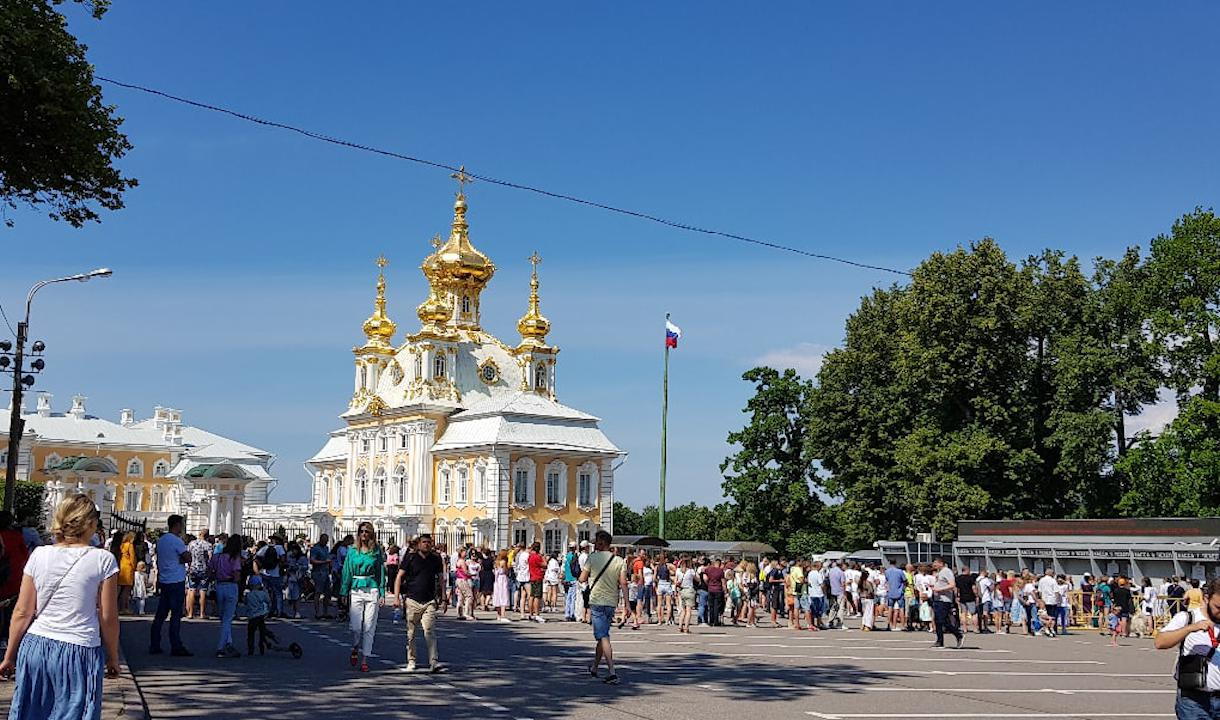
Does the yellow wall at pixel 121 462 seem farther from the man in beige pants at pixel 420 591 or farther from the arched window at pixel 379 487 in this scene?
the man in beige pants at pixel 420 591

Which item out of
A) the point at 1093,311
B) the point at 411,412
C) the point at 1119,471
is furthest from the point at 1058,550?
the point at 411,412

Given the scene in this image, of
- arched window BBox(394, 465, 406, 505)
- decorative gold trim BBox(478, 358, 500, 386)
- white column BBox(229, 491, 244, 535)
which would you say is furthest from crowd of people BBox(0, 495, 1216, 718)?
decorative gold trim BBox(478, 358, 500, 386)

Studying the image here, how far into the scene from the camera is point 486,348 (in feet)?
278

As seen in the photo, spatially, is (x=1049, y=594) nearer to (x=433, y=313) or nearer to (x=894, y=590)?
(x=894, y=590)

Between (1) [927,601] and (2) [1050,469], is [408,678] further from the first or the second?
(2) [1050,469]

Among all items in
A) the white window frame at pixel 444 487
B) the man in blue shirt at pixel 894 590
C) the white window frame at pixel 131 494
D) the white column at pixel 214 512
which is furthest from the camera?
the white window frame at pixel 131 494

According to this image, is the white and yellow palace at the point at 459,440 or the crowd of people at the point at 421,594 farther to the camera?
the white and yellow palace at the point at 459,440

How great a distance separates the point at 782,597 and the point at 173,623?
65.5 ft

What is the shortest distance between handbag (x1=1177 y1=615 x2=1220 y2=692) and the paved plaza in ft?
14.9

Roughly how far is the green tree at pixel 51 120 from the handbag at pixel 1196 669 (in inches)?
550

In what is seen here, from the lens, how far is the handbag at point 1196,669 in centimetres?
820

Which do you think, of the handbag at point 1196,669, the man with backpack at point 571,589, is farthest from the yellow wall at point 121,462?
the handbag at point 1196,669

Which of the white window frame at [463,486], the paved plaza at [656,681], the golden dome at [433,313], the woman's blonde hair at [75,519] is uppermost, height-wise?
the golden dome at [433,313]

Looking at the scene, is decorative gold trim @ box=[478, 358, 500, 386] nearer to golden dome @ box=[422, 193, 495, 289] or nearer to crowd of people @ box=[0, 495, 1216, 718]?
golden dome @ box=[422, 193, 495, 289]
